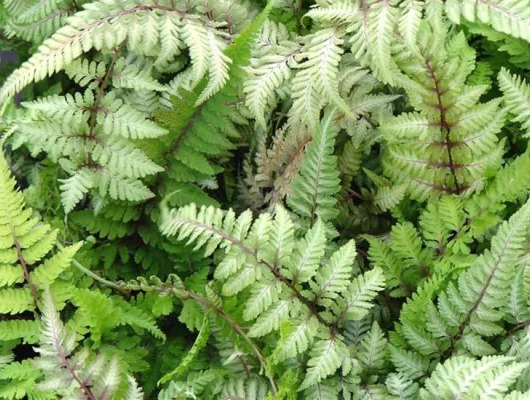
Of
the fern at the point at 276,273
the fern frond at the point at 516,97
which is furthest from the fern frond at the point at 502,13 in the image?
the fern at the point at 276,273

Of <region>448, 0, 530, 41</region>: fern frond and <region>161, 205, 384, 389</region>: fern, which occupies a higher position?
<region>448, 0, 530, 41</region>: fern frond

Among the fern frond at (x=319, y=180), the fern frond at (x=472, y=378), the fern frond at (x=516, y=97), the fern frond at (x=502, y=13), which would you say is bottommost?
the fern frond at (x=472, y=378)

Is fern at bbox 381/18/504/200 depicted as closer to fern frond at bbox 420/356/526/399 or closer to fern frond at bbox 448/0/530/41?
fern frond at bbox 448/0/530/41

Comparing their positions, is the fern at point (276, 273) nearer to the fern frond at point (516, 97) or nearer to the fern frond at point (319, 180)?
the fern frond at point (319, 180)

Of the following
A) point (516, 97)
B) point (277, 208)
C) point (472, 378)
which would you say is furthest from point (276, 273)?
point (516, 97)

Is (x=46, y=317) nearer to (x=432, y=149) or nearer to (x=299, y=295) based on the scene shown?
(x=299, y=295)

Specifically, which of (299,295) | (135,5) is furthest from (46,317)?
(135,5)

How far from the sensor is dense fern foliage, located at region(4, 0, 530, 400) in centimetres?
101

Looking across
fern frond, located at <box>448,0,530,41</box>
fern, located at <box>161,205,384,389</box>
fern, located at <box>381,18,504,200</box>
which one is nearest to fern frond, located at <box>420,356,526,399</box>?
fern, located at <box>161,205,384,389</box>

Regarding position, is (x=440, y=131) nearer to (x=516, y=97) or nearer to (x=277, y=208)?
(x=516, y=97)

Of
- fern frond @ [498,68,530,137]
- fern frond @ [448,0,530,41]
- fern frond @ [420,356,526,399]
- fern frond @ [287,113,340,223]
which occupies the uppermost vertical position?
fern frond @ [448,0,530,41]

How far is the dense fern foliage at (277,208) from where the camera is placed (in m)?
1.01

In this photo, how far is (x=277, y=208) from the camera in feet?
3.39

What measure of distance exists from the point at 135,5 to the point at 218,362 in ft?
2.02
